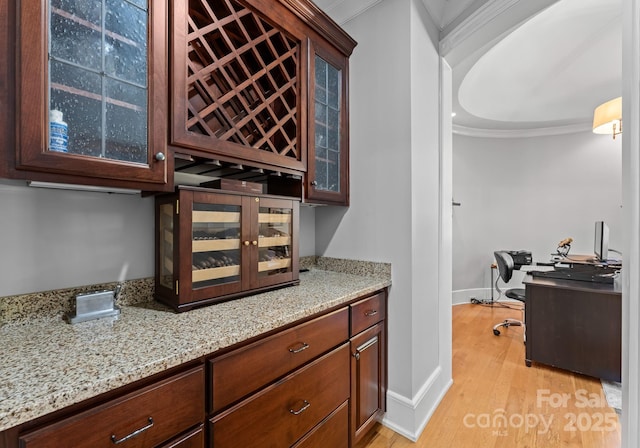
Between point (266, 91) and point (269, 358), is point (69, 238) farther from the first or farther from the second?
point (266, 91)

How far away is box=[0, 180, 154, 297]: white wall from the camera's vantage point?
3.40ft

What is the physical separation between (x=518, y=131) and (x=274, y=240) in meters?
4.97

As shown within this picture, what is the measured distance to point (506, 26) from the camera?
1.82 m

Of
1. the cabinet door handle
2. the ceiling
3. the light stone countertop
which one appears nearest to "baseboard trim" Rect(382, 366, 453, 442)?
the cabinet door handle

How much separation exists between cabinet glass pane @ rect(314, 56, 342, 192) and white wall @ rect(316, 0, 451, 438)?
0.14m

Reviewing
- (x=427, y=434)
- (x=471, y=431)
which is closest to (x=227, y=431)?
(x=427, y=434)

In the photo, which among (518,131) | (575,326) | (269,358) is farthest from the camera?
(518,131)

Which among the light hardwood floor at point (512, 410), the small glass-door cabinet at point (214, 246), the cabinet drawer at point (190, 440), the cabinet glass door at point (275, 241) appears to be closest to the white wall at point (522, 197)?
the light hardwood floor at point (512, 410)

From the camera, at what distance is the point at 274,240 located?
5.12 feet

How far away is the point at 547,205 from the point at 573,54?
248 centimetres

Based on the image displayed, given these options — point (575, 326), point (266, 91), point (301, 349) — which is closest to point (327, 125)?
point (266, 91)

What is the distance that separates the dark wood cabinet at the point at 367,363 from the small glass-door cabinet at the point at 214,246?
18.2 inches

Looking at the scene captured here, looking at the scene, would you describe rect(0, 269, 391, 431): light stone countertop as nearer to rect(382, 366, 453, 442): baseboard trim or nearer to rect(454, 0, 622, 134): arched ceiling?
rect(382, 366, 453, 442): baseboard trim

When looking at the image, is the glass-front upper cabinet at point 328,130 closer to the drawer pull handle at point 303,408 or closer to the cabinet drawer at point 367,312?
the cabinet drawer at point 367,312
